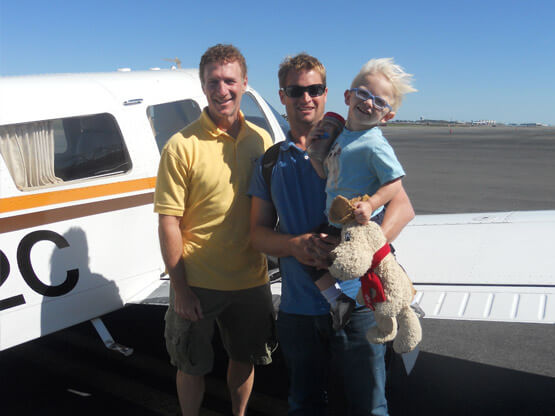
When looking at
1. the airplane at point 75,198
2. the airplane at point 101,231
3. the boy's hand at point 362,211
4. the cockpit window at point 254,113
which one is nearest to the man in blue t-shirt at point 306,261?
the boy's hand at point 362,211

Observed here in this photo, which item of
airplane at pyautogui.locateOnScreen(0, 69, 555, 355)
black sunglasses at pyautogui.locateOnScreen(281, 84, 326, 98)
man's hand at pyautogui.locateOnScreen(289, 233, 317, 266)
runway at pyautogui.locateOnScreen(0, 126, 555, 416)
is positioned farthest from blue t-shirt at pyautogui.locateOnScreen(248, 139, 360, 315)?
runway at pyautogui.locateOnScreen(0, 126, 555, 416)

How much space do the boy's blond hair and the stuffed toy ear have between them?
0.49m

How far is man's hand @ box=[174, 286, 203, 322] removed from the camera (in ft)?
8.27

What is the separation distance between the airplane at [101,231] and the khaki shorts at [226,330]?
73 centimetres

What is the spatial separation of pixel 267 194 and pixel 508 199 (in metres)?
12.2

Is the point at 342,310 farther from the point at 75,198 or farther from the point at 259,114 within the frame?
the point at 259,114

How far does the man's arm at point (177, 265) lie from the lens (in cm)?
242

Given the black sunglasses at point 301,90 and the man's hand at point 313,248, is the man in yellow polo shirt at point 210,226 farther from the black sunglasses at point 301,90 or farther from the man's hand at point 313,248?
the man's hand at point 313,248

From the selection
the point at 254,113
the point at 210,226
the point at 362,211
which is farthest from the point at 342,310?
the point at 254,113

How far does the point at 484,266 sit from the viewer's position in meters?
3.56

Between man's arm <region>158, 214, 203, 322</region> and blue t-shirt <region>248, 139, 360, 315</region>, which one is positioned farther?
man's arm <region>158, 214, 203, 322</region>

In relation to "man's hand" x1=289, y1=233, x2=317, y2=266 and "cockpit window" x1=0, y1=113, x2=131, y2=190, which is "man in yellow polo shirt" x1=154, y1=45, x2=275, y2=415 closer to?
"man's hand" x1=289, y1=233, x2=317, y2=266

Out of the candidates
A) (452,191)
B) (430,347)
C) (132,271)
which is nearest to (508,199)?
(452,191)

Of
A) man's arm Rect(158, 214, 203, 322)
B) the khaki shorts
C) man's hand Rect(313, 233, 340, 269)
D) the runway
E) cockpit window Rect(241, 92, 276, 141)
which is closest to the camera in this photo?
man's hand Rect(313, 233, 340, 269)
